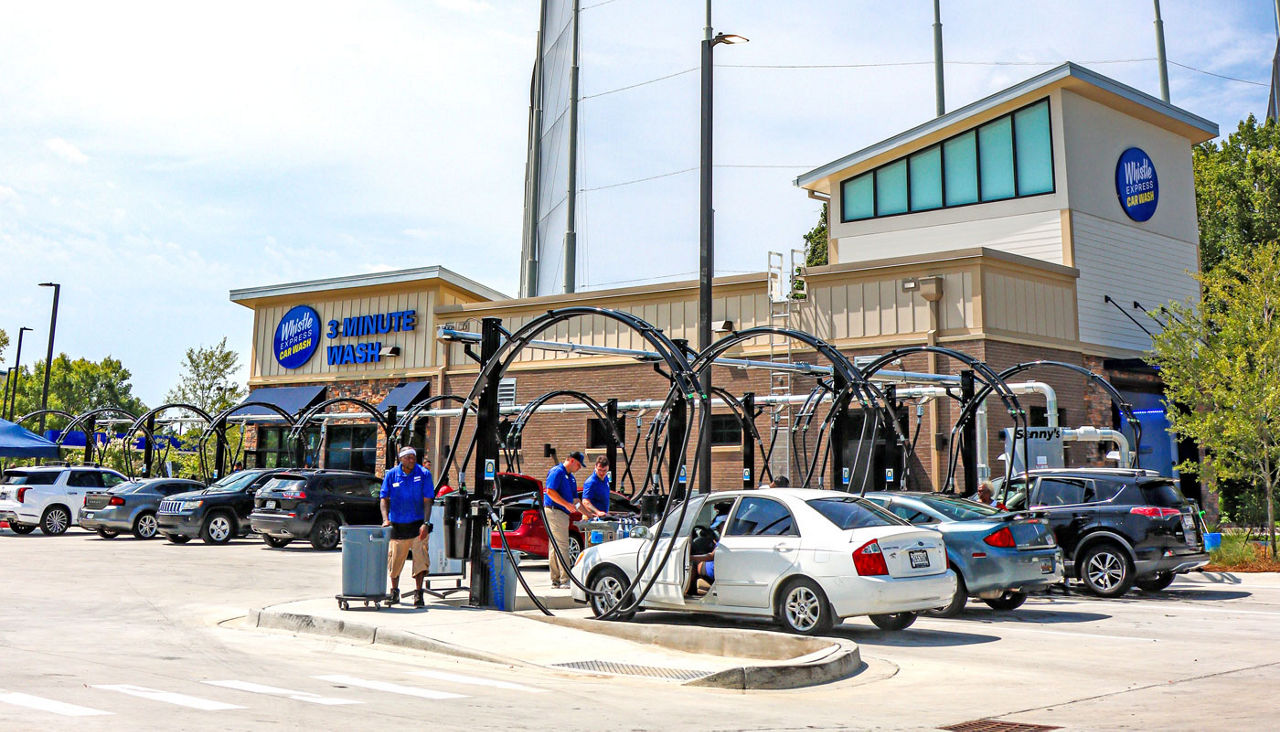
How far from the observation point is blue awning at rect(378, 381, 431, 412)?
3612cm

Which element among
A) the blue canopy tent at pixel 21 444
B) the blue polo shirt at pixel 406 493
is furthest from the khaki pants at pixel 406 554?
the blue canopy tent at pixel 21 444

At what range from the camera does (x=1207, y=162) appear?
41.6m

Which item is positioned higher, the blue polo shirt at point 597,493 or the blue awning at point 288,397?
the blue awning at point 288,397

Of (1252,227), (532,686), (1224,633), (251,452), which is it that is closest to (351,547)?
(532,686)

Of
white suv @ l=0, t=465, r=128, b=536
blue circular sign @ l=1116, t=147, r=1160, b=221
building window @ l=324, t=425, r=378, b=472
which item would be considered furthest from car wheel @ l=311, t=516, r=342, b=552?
blue circular sign @ l=1116, t=147, r=1160, b=221

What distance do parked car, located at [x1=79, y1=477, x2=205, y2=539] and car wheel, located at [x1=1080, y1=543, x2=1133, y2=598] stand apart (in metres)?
19.9

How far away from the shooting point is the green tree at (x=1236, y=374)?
66.8ft

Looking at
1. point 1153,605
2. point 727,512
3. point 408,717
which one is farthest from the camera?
point 1153,605

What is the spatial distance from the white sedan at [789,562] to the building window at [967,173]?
22.0m

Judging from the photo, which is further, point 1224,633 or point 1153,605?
point 1153,605

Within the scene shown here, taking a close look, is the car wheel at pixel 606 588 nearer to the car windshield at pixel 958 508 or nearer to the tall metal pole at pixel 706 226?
the car windshield at pixel 958 508

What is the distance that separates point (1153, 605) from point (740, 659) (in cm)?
774

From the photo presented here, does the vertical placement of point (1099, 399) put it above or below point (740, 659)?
above

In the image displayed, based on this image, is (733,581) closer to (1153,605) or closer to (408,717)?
(408,717)
